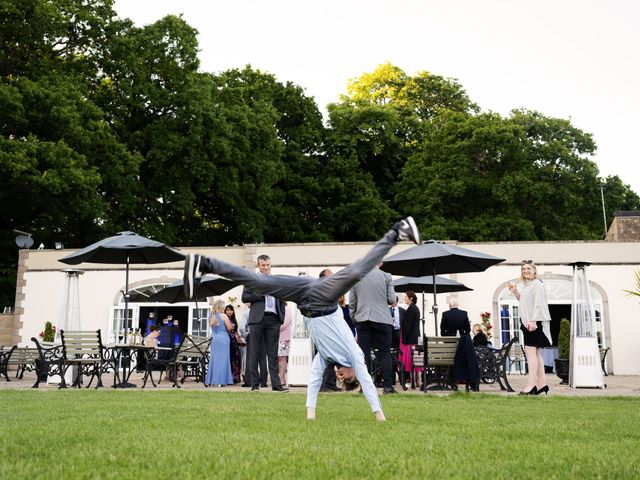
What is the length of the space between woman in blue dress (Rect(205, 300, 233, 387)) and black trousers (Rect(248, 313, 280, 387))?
75.0 inches

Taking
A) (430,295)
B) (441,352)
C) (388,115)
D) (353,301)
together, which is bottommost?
(441,352)

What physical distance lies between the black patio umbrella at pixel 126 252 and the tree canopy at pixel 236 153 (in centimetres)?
1019

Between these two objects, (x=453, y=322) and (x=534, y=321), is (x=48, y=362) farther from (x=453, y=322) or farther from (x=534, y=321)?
(x=534, y=321)

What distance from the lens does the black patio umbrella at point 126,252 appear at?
1148 centimetres

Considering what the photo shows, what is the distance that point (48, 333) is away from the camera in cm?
2130

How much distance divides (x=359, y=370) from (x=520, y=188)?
26.6 metres

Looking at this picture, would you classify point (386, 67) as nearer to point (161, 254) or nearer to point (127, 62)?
point (127, 62)

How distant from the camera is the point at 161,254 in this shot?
1239 centimetres

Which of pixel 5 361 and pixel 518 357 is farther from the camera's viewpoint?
→ pixel 518 357

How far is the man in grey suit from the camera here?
9477 millimetres

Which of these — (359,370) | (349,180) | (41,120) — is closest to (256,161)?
(349,180)

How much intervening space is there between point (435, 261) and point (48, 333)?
46.0ft

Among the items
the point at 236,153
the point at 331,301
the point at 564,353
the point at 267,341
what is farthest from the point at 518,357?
the point at 331,301

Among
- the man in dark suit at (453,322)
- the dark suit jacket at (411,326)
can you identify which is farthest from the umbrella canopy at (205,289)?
the man in dark suit at (453,322)
